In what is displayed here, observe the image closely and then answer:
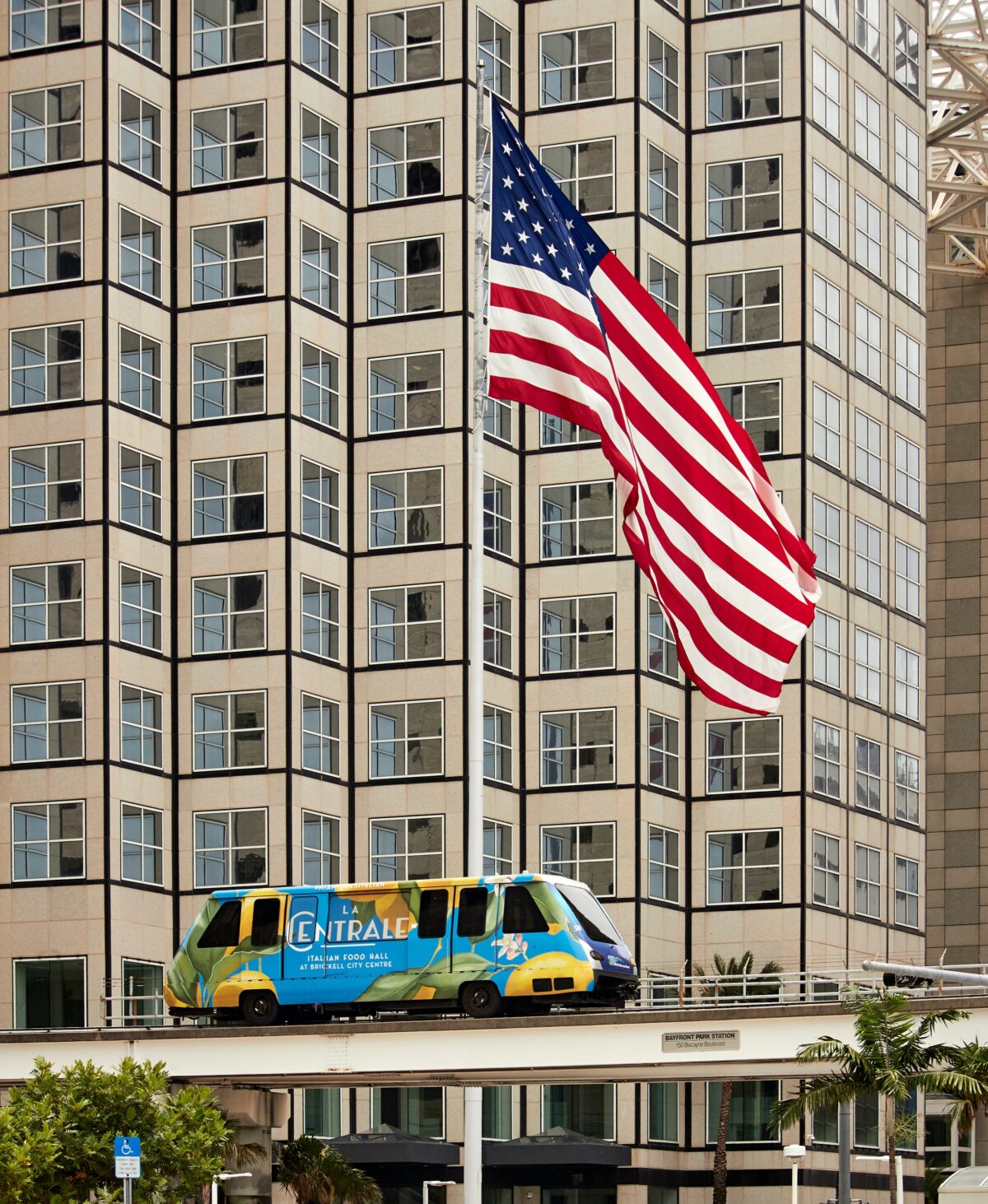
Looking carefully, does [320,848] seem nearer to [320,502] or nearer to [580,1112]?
[320,502]

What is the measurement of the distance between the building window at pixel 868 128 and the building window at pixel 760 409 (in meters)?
11.8

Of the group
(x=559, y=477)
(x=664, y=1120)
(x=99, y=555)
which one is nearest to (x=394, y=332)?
(x=559, y=477)

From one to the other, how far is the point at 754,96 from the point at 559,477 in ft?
54.6

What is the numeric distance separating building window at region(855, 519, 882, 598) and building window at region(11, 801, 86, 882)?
32.3m

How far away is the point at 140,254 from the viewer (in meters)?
85.4

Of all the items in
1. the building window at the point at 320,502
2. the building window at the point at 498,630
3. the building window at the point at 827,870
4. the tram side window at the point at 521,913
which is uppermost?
the building window at the point at 320,502

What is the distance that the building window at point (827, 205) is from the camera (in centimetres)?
9425

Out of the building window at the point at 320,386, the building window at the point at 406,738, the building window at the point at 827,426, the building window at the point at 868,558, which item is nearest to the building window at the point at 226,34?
the building window at the point at 320,386

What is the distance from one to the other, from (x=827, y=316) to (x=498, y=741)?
2048cm

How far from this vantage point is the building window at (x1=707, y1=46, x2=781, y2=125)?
94625 mm

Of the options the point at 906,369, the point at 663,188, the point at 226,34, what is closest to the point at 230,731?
the point at 226,34

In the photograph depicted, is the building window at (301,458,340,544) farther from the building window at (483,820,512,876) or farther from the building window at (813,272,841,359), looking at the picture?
the building window at (813,272,841,359)

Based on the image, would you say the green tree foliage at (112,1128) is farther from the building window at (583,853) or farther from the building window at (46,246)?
the building window at (46,246)

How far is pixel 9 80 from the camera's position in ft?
280
